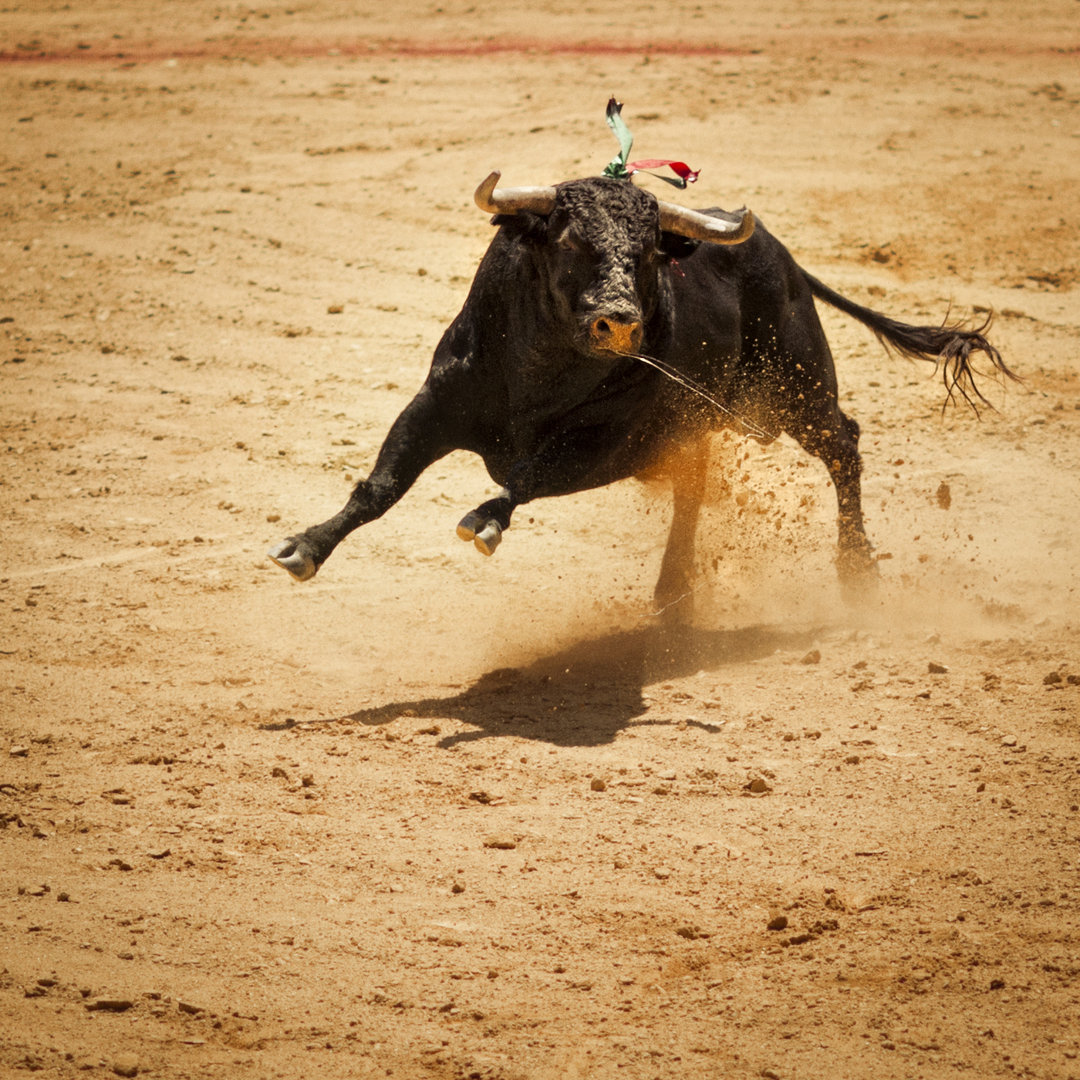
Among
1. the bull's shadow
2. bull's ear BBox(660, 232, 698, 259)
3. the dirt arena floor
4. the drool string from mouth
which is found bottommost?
the bull's shadow

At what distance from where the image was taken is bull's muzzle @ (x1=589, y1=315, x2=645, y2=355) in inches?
179

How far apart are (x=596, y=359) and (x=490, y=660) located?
127 cm

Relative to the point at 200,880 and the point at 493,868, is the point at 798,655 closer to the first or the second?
the point at 493,868

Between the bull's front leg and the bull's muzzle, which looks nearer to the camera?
the bull's muzzle

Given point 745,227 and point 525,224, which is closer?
point 525,224

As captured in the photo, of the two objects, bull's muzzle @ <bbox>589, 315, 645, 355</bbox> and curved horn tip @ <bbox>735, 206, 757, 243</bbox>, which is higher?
curved horn tip @ <bbox>735, 206, 757, 243</bbox>

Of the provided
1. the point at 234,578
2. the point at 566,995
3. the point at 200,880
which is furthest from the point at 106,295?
the point at 566,995

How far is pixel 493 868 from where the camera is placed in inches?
151

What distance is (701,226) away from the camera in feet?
16.6

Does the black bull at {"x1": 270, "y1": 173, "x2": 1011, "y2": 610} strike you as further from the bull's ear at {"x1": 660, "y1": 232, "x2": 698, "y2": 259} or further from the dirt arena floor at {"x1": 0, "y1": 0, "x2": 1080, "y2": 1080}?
the dirt arena floor at {"x1": 0, "y1": 0, "x2": 1080, "y2": 1080}

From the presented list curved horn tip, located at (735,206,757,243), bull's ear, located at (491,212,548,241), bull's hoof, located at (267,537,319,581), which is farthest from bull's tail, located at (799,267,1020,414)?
bull's hoof, located at (267,537,319,581)

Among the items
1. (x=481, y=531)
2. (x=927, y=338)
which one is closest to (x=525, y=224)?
(x=481, y=531)

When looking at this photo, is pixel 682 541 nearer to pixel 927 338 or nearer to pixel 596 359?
pixel 596 359

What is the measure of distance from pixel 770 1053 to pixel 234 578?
3627 mm
